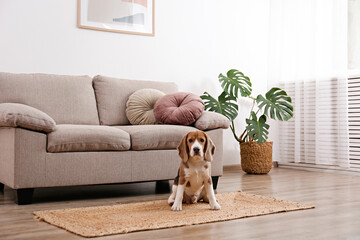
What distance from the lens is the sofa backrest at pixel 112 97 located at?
3.57 m

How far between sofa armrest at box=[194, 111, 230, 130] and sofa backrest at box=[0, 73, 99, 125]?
842 millimetres

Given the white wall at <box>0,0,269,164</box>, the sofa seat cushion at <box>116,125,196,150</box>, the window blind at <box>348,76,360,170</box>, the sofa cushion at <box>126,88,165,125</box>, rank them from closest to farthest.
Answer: the sofa seat cushion at <box>116,125,196,150</box>
the sofa cushion at <box>126,88,165,125</box>
the white wall at <box>0,0,269,164</box>
the window blind at <box>348,76,360,170</box>

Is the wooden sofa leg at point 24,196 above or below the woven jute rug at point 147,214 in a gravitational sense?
above

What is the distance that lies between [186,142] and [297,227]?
2.42ft

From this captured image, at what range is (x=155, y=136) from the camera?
9.77 ft

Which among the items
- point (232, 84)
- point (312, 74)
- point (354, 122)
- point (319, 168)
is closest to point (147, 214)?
point (232, 84)

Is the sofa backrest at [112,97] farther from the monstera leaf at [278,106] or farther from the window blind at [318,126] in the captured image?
the window blind at [318,126]

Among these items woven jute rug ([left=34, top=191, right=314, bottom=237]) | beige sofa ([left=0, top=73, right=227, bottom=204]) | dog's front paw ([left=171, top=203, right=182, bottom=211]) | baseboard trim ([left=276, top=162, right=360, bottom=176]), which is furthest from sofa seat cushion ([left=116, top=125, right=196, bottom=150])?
baseboard trim ([left=276, top=162, right=360, bottom=176])

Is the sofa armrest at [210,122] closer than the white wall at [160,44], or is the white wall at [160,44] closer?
the sofa armrest at [210,122]

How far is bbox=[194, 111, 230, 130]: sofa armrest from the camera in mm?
3238

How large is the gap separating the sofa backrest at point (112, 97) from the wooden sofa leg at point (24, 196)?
104 centimetres

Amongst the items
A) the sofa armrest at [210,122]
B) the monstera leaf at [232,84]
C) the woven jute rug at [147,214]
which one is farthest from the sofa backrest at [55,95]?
the monstera leaf at [232,84]

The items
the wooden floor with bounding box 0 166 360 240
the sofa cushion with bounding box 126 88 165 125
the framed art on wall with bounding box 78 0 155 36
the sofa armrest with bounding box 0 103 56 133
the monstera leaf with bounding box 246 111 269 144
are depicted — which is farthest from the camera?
the monstera leaf with bounding box 246 111 269 144

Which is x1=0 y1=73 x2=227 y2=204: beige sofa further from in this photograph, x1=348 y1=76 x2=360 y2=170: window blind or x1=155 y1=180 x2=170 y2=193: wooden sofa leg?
x1=348 y1=76 x2=360 y2=170: window blind
